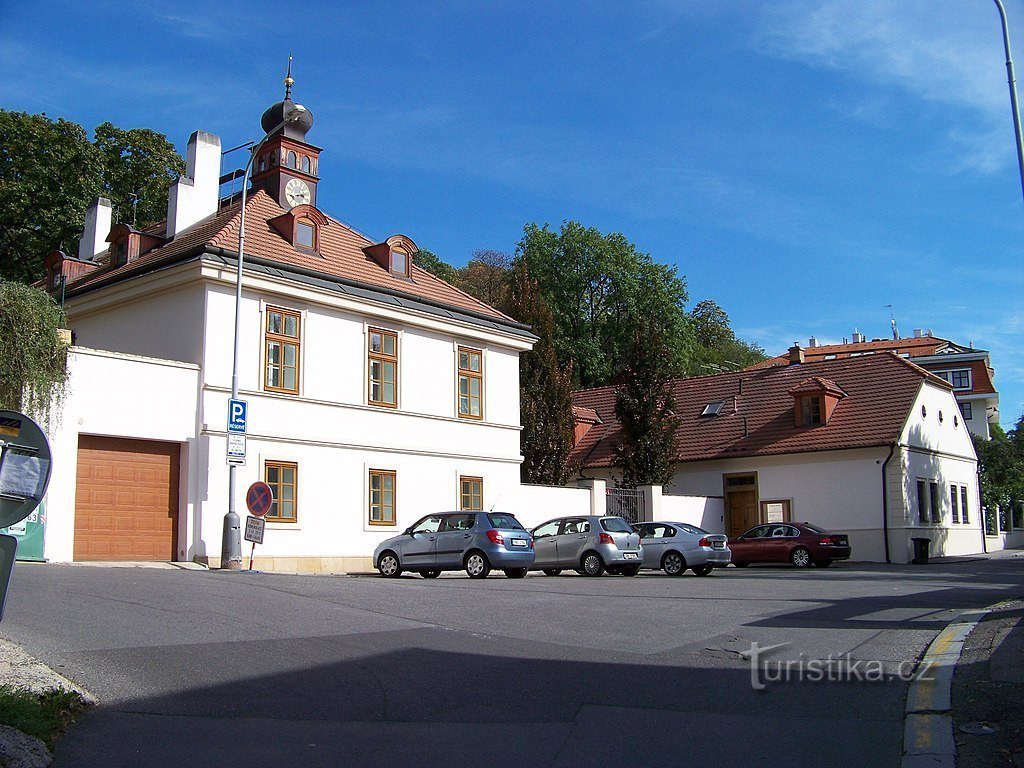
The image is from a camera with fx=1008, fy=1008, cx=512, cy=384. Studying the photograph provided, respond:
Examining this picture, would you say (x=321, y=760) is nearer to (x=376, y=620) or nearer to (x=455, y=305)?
(x=376, y=620)

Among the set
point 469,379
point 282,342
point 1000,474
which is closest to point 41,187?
point 282,342

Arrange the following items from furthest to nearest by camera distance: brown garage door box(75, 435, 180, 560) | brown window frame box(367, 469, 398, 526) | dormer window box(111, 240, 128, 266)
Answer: dormer window box(111, 240, 128, 266) → brown window frame box(367, 469, 398, 526) → brown garage door box(75, 435, 180, 560)

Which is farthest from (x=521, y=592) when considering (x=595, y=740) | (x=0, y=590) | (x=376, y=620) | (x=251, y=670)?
(x=0, y=590)

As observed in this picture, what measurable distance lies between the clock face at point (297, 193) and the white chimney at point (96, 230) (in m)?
6.58

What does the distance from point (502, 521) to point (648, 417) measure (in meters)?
16.0

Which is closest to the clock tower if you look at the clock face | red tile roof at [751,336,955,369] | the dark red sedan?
the clock face

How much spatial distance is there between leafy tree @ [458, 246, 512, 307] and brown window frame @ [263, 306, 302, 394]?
110 ft

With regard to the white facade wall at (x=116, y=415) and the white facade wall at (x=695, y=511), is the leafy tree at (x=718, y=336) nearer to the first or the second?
the white facade wall at (x=695, y=511)

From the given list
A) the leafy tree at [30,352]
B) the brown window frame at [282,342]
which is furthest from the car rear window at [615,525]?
the leafy tree at [30,352]

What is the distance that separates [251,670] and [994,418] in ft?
300

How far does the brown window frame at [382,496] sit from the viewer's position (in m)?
27.5

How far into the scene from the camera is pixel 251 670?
8844 mm

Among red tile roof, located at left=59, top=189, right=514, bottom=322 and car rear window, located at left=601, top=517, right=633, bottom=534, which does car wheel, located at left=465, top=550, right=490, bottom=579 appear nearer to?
car rear window, located at left=601, top=517, right=633, bottom=534

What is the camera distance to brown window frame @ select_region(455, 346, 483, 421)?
30578 millimetres
